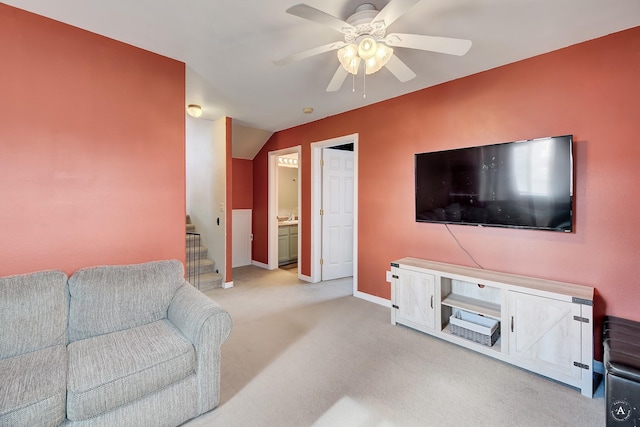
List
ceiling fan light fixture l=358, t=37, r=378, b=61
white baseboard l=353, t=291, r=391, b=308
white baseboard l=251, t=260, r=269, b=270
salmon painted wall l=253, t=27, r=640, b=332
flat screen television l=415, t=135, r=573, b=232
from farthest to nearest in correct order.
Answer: white baseboard l=251, t=260, r=269, b=270 → white baseboard l=353, t=291, r=391, b=308 → flat screen television l=415, t=135, r=573, b=232 → salmon painted wall l=253, t=27, r=640, b=332 → ceiling fan light fixture l=358, t=37, r=378, b=61

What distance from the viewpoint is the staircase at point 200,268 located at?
4.19 m

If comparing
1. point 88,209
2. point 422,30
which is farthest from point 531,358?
point 88,209

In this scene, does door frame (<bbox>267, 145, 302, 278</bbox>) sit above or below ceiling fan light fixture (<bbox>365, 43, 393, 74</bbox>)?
below

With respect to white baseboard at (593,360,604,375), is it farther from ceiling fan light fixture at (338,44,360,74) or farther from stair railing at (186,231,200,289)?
stair railing at (186,231,200,289)

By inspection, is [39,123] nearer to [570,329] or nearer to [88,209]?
[88,209]

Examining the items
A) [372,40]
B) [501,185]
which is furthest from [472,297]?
[372,40]

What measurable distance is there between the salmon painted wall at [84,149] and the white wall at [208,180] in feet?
5.49

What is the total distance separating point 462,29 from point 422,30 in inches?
10.9

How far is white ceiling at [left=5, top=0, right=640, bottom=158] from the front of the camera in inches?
71.9

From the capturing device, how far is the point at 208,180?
470cm

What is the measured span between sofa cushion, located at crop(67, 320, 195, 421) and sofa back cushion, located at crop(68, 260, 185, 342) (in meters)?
0.09

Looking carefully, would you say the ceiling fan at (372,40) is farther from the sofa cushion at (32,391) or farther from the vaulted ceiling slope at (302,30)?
the sofa cushion at (32,391)

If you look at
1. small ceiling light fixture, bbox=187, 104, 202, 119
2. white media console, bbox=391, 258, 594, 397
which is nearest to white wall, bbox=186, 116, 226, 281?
small ceiling light fixture, bbox=187, 104, 202, 119

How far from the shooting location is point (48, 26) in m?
2.03
